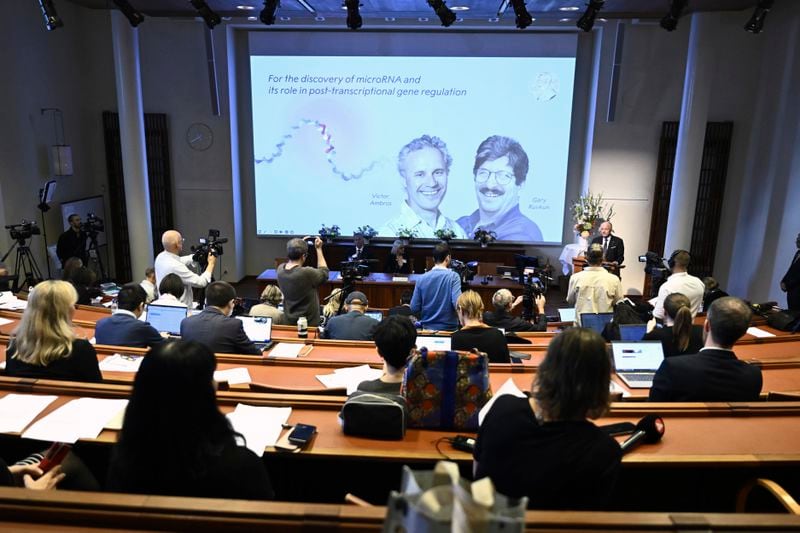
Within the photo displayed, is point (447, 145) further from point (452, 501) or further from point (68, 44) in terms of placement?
point (452, 501)

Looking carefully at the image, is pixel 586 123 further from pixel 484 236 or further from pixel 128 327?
pixel 128 327

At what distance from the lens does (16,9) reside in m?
7.39

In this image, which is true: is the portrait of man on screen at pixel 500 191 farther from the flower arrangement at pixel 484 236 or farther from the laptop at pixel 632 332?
the laptop at pixel 632 332

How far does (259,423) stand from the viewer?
2.36 meters

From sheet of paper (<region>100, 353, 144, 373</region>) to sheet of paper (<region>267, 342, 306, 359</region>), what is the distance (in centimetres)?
77

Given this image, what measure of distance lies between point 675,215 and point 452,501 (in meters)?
8.31

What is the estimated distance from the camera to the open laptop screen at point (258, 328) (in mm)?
3916

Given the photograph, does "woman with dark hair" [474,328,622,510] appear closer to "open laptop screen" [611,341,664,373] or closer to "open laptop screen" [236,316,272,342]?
"open laptop screen" [611,341,664,373]

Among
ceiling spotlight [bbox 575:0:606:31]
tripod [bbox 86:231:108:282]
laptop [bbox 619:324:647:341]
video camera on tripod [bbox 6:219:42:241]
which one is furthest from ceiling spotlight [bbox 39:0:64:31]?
laptop [bbox 619:324:647:341]

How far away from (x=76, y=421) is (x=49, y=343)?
48 cm

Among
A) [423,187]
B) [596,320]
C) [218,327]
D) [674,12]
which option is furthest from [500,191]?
[218,327]

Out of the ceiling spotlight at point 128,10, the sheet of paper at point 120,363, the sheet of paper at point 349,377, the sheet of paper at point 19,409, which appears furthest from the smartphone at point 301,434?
the ceiling spotlight at point 128,10

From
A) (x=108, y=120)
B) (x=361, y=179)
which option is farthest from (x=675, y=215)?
(x=108, y=120)

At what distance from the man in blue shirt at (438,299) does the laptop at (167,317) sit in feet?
6.88
